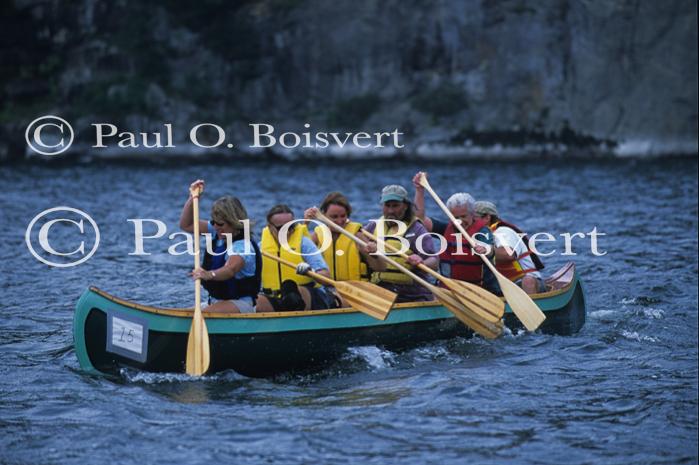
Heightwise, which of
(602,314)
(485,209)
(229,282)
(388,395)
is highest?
(485,209)

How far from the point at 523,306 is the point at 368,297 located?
1.77m

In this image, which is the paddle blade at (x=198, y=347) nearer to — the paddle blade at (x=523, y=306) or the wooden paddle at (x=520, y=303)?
the wooden paddle at (x=520, y=303)

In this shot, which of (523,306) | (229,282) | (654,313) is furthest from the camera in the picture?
(654,313)


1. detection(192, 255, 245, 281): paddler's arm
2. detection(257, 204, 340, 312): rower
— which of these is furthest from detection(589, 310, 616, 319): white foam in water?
detection(192, 255, 245, 281): paddler's arm

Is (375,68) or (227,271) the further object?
(375,68)

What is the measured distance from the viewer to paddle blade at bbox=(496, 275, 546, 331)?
1125 cm

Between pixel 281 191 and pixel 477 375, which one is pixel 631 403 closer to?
pixel 477 375

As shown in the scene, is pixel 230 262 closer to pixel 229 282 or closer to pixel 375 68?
pixel 229 282

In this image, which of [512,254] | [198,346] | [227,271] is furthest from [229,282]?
[512,254]

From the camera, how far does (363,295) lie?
1048cm

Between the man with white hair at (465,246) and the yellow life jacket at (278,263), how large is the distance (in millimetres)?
1629

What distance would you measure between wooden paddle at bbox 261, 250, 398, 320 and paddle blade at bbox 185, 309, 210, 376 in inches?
41.2

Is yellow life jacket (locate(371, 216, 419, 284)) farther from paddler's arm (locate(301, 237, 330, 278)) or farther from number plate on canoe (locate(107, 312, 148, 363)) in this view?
number plate on canoe (locate(107, 312, 148, 363))

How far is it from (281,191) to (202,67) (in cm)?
2511
